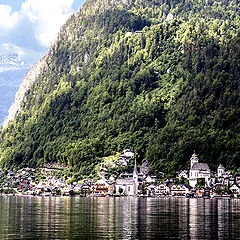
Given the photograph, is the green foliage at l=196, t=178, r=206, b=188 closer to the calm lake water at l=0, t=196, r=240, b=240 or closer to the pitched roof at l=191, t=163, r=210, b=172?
the pitched roof at l=191, t=163, r=210, b=172

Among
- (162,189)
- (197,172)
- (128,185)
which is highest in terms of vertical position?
(197,172)

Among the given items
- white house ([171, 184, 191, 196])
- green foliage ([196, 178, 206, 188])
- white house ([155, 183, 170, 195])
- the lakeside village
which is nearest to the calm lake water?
the lakeside village

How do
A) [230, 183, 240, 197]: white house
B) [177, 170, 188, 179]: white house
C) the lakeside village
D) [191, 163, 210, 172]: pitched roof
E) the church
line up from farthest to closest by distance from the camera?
[177, 170, 188, 179]: white house → [191, 163, 210, 172]: pitched roof → the church → the lakeside village → [230, 183, 240, 197]: white house

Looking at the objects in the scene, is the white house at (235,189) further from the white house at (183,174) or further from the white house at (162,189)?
the white house at (183,174)

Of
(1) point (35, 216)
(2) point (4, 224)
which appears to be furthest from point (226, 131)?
(2) point (4, 224)

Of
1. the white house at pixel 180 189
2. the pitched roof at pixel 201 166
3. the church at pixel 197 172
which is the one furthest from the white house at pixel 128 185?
the pitched roof at pixel 201 166

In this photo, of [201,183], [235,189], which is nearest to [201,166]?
[201,183]

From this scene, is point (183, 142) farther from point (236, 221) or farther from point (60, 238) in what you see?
point (60, 238)

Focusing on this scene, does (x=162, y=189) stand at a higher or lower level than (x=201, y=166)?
lower

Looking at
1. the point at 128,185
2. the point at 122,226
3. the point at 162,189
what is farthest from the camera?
the point at 128,185

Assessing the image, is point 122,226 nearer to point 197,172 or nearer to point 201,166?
point 197,172

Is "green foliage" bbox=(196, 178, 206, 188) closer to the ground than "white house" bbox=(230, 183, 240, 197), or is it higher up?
higher up

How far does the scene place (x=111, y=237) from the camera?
58281 mm

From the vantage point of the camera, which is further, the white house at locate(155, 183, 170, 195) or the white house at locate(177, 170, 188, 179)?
the white house at locate(177, 170, 188, 179)
